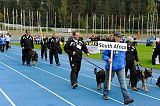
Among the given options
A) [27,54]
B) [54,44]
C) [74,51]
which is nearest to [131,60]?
[74,51]

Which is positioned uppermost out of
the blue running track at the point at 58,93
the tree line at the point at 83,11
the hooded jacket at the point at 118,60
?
the tree line at the point at 83,11

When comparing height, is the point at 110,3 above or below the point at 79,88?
above

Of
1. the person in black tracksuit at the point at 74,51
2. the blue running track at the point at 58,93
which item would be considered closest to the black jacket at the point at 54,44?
the blue running track at the point at 58,93

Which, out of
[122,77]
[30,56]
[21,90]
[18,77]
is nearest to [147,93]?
[122,77]

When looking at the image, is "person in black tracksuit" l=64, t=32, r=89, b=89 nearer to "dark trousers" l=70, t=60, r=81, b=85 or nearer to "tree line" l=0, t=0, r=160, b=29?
"dark trousers" l=70, t=60, r=81, b=85

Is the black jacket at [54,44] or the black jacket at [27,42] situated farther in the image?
the black jacket at [54,44]

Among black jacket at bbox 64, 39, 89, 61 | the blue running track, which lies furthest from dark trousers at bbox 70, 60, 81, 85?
the blue running track

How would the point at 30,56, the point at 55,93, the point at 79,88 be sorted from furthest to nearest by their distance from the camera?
1. the point at 30,56
2. the point at 79,88
3. the point at 55,93

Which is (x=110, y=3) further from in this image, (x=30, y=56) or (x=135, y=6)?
(x=30, y=56)

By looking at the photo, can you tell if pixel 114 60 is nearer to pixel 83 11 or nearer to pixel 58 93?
pixel 58 93

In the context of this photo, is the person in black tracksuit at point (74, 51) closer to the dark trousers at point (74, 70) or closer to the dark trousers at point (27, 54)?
the dark trousers at point (74, 70)

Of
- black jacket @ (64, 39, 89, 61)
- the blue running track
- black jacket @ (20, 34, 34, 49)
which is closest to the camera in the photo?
the blue running track

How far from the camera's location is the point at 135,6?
107625mm

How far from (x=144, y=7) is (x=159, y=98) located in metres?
99.7
